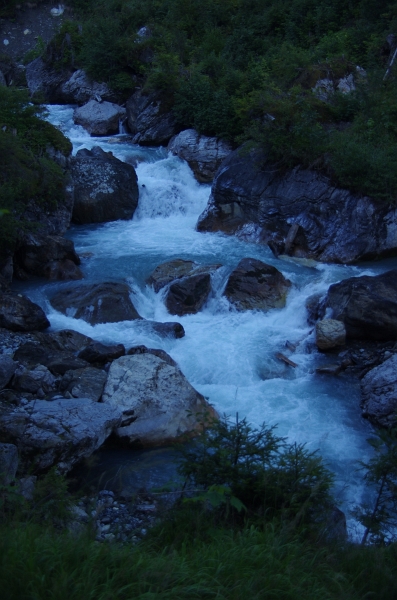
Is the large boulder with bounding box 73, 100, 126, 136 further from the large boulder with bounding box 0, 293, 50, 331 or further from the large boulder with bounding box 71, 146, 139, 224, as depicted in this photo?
the large boulder with bounding box 0, 293, 50, 331

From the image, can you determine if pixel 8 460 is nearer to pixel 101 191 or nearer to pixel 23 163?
pixel 23 163

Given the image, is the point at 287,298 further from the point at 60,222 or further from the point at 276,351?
the point at 60,222

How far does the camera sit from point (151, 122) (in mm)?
21016

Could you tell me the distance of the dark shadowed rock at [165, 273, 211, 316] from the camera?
1213 centimetres

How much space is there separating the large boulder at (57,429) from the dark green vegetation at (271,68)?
9337mm

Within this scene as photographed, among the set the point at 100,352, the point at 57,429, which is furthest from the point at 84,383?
the point at 57,429

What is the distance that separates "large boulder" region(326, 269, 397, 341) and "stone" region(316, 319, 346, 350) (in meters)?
0.20

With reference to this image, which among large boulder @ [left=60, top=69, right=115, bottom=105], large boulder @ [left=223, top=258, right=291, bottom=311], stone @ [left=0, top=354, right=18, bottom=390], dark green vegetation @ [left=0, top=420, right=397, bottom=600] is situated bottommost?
stone @ [left=0, top=354, right=18, bottom=390]

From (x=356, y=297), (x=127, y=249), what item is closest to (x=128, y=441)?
(x=356, y=297)

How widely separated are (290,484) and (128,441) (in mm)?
Result: 3810

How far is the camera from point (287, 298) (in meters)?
12.5

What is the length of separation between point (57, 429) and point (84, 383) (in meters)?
1.46

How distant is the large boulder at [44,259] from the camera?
1306cm

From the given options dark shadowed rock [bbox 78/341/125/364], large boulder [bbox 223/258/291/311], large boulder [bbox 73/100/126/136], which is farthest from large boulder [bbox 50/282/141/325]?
large boulder [bbox 73/100/126/136]
